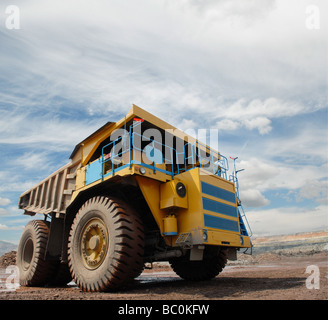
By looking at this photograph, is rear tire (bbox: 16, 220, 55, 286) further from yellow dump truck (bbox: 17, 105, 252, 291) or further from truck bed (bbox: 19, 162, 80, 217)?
truck bed (bbox: 19, 162, 80, 217)

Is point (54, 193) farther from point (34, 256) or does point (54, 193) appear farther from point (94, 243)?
point (94, 243)

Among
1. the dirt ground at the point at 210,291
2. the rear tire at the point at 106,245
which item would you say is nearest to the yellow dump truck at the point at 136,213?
the rear tire at the point at 106,245

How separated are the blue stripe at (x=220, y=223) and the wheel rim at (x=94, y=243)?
2.27 meters

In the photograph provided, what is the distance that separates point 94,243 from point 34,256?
144 inches

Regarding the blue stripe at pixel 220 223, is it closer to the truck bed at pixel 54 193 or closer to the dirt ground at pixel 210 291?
the dirt ground at pixel 210 291

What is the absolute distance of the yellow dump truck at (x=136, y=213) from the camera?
6051 millimetres

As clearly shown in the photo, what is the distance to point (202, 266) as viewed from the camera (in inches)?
338

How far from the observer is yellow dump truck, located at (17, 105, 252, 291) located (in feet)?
19.9

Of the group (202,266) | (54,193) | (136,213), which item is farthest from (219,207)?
(54,193)

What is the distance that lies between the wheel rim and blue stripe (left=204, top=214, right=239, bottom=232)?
7.44 feet

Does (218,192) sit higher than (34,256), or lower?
higher

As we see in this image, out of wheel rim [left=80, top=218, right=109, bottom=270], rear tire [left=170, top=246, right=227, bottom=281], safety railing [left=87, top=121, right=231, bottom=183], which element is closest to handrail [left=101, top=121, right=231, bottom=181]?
safety railing [left=87, top=121, right=231, bottom=183]
